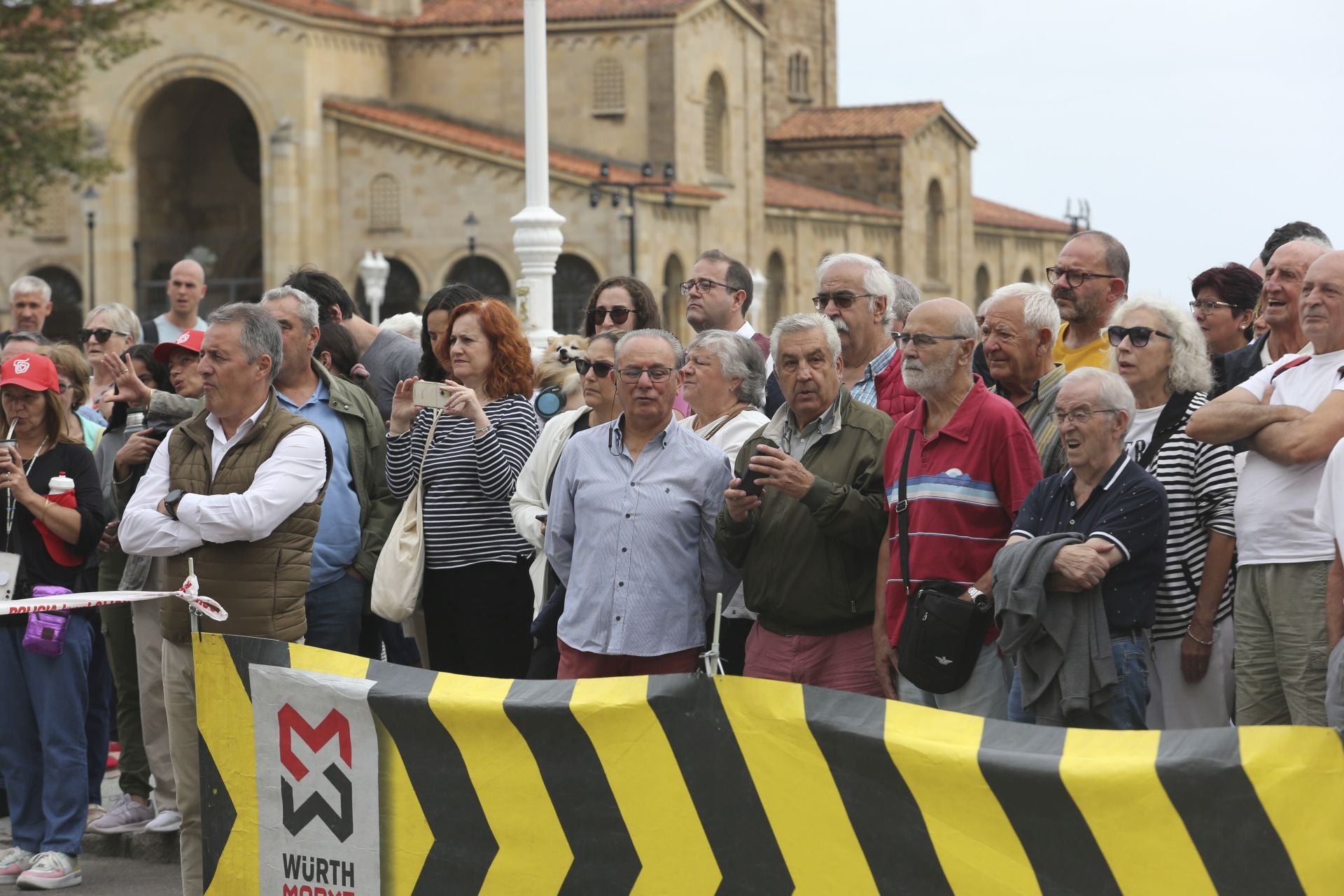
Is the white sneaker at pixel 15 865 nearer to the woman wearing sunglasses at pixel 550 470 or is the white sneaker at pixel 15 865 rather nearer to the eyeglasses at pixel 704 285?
the woman wearing sunglasses at pixel 550 470

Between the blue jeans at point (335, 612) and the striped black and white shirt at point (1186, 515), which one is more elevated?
the striped black and white shirt at point (1186, 515)

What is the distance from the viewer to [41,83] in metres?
40.3

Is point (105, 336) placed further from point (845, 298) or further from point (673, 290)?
point (673, 290)

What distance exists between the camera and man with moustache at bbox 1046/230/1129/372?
7023 mm

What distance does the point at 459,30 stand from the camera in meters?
47.5

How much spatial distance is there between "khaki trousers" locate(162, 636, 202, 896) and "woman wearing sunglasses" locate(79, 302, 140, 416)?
3.68m

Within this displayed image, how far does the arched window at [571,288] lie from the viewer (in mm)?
42844

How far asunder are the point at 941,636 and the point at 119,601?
9.63 feet

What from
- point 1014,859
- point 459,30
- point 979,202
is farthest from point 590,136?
point 1014,859

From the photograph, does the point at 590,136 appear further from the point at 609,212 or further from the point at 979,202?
the point at 979,202

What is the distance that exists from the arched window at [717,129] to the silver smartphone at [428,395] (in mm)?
43373

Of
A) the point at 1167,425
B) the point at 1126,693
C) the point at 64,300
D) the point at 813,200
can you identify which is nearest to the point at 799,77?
the point at 813,200

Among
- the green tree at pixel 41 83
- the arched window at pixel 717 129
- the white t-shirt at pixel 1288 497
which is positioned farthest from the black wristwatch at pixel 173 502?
the arched window at pixel 717 129

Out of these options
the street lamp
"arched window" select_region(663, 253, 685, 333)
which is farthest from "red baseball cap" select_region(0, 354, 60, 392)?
the street lamp
